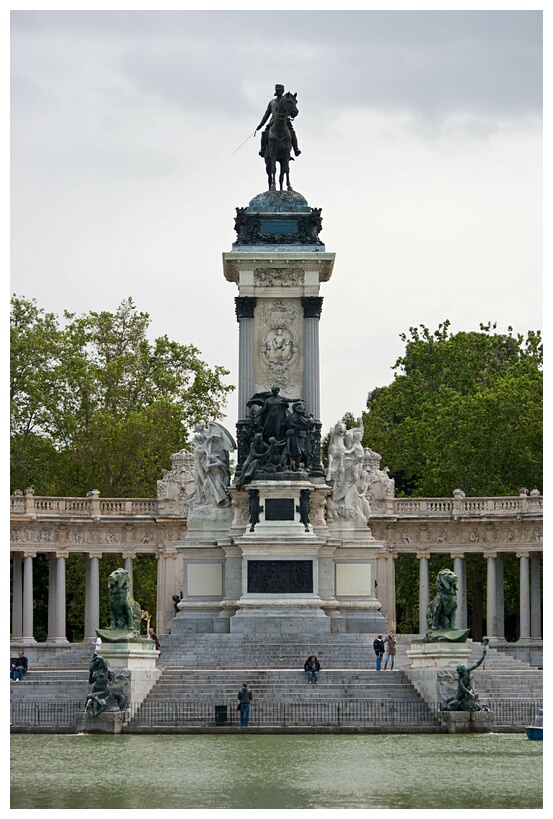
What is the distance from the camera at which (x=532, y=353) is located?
9219 cm

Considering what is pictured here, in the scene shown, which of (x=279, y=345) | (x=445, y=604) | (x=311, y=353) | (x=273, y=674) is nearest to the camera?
(x=445, y=604)

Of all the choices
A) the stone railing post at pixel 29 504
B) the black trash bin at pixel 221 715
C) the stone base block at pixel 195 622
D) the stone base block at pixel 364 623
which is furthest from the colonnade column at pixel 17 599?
the black trash bin at pixel 221 715

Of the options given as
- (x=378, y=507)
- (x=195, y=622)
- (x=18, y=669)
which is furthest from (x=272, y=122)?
(x=18, y=669)

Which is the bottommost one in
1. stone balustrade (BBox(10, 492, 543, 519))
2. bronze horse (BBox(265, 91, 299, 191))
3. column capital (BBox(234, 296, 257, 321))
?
stone balustrade (BBox(10, 492, 543, 519))

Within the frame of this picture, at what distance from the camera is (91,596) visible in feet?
243

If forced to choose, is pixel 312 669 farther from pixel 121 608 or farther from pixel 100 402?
pixel 100 402

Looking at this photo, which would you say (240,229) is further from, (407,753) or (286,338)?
(407,753)

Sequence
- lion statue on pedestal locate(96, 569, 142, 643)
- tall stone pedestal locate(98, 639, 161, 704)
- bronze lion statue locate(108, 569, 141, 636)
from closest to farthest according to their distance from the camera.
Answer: tall stone pedestal locate(98, 639, 161, 704) → lion statue on pedestal locate(96, 569, 142, 643) → bronze lion statue locate(108, 569, 141, 636)

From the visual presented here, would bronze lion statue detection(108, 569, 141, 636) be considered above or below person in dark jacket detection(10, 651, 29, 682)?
above

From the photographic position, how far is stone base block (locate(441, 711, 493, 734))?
43.2 metres

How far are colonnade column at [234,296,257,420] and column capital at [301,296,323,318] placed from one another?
5.05 ft

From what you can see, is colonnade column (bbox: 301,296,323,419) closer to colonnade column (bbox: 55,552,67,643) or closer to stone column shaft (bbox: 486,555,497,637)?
stone column shaft (bbox: 486,555,497,637)

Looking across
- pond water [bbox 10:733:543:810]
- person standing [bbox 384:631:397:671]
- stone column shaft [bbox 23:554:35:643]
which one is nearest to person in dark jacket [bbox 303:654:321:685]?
person standing [bbox 384:631:397:671]

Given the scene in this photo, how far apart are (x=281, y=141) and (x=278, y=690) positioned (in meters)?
22.2
